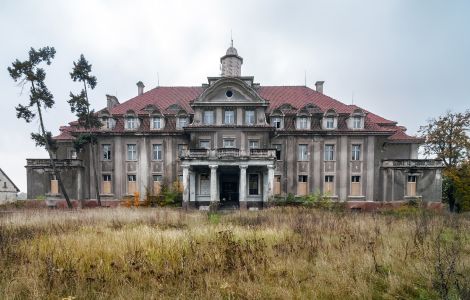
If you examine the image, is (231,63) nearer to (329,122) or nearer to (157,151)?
(329,122)

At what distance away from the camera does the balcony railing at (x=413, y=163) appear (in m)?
24.0

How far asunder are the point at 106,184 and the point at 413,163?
31.3m

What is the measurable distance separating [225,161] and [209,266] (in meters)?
15.9

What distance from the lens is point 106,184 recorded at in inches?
1004

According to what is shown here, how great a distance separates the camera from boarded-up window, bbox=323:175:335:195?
2481cm

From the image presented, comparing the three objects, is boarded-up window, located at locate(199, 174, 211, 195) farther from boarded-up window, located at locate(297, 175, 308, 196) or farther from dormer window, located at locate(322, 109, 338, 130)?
dormer window, located at locate(322, 109, 338, 130)

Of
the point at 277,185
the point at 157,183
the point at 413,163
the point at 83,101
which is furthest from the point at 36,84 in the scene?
the point at 413,163

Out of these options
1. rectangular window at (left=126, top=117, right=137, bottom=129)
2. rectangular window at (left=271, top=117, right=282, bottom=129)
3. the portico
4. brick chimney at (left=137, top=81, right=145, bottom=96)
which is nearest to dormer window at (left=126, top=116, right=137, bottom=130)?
rectangular window at (left=126, top=117, right=137, bottom=129)

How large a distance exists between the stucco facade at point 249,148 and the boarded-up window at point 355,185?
97 millimetres

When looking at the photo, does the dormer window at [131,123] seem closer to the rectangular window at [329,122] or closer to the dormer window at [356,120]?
the rectangular window at [329,122]

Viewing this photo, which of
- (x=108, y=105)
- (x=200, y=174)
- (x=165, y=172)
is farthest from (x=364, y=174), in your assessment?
(x=108, y=105)

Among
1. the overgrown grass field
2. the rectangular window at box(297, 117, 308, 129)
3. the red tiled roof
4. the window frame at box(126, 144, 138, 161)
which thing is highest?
the red tiled roof

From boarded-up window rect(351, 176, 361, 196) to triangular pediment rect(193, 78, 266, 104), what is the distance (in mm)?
12155

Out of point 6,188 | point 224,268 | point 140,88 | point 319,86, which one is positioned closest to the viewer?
point 224,268
